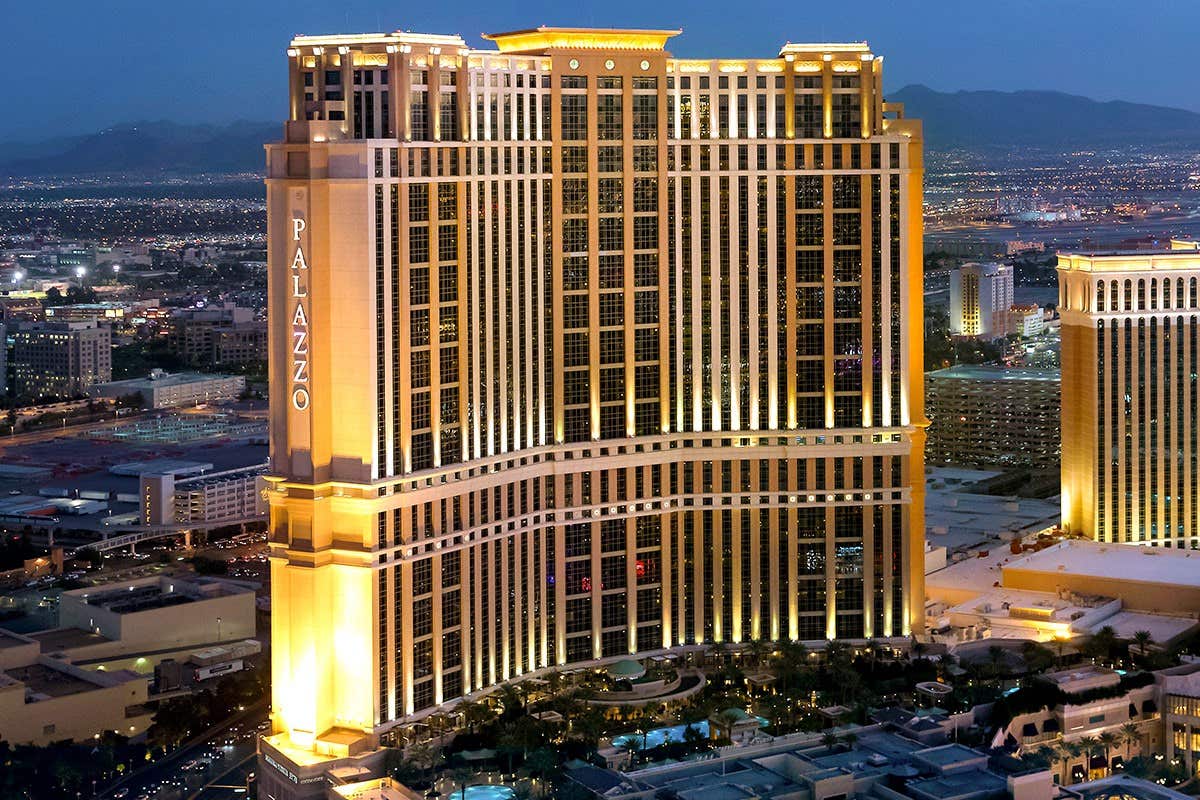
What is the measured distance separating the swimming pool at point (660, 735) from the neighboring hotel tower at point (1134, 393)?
40240 millimetres

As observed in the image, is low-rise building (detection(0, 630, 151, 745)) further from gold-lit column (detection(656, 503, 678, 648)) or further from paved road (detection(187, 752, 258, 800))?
gold-lit column (detection(656, 503, 678, 648))

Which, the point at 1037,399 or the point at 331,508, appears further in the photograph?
the point at 1037,399

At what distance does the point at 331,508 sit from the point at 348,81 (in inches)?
606

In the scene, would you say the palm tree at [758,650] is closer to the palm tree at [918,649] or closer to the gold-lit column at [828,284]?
the palm tree at [918,649]

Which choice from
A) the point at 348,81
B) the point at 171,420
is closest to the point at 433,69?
the point at 348,81

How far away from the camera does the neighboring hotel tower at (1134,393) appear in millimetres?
108625

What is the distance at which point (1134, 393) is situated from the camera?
109 m

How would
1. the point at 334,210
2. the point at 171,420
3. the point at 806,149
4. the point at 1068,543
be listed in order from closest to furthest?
the point at 334,210 < the point at 806,149 < the point at 1068,543 < the point at 171,420

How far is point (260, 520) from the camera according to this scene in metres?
141

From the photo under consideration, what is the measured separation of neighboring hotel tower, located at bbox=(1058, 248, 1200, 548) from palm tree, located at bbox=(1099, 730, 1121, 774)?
128ft

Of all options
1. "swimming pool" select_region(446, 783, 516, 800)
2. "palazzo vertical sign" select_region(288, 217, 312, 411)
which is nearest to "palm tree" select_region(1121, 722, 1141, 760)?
"swimming pool" select_region(446, 783, 516, 800)

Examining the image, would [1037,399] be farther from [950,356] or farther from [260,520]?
[260,520]

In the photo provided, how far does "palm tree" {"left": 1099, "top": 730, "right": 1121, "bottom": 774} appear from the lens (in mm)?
70875

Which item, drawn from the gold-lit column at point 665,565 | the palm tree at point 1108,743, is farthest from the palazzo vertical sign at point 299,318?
the palm tree at point 1108,743
